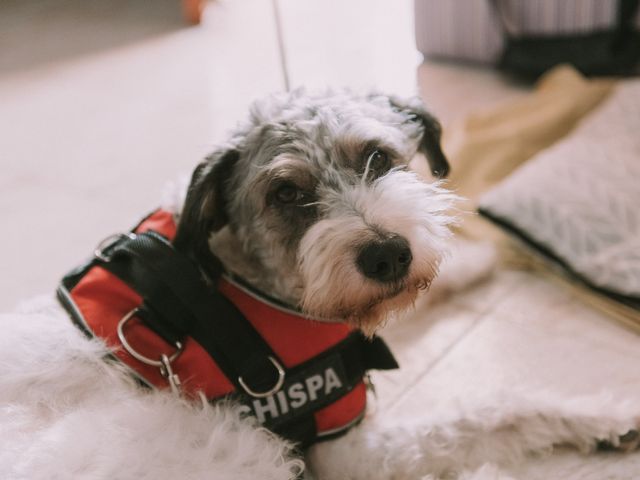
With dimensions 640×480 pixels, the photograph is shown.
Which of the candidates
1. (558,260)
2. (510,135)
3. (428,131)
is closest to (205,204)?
(428,131)

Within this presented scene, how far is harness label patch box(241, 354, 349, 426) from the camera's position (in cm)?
153

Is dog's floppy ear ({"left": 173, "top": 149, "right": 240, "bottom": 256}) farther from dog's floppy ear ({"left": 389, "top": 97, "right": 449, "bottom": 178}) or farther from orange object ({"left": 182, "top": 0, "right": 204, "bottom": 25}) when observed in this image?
orange object ({"left": 182, "top": 0, "right": 204, "bottom": 25})

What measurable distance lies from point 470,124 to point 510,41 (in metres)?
0.83

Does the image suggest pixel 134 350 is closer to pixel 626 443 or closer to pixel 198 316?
pixel 198 316

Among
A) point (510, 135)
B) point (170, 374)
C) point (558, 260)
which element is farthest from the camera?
point (510, 135)

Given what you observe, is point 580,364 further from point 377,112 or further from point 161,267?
point 161,267

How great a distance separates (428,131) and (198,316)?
2.76 ft

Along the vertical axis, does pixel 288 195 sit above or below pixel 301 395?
above

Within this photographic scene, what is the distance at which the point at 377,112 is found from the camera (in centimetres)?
165

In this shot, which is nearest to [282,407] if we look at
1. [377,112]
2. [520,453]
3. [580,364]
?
[520,453]

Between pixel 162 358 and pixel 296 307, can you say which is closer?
pixel 162 358

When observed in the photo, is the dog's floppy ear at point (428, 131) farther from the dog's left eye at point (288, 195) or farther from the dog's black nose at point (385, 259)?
the dog's black nose at point (385, 259)

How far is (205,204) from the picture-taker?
1.58 meters

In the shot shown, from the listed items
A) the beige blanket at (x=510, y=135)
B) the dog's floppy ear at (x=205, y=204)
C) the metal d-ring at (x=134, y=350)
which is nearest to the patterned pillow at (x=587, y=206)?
the beige blanket at (x=510, y=135)
